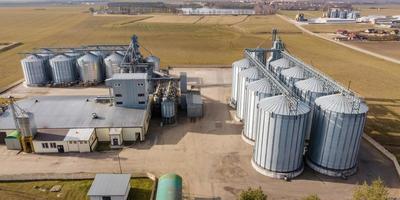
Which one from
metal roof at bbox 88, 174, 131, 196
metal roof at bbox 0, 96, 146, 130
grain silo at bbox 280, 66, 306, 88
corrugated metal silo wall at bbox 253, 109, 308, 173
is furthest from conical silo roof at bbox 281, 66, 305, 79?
metal roof at bbox 88, 174, 131, 196

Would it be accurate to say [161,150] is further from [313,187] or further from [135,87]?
[313,187]

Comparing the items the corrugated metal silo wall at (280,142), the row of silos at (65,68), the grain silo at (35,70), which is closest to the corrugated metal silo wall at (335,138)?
the corrugated metal silo wall at (280,142)

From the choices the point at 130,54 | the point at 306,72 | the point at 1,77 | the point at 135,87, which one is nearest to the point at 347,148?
the point at 306,72

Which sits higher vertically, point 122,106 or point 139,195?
point 122,106

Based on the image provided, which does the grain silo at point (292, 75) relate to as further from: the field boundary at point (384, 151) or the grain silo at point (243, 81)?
the field boundary at point (384, 151)

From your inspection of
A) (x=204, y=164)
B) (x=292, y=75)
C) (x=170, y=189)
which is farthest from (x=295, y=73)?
(x=170, y=189)

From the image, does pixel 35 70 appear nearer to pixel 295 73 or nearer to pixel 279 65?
pixel 279 65

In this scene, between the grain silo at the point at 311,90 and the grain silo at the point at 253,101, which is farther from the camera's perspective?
the grain silo at the point at 253,101
